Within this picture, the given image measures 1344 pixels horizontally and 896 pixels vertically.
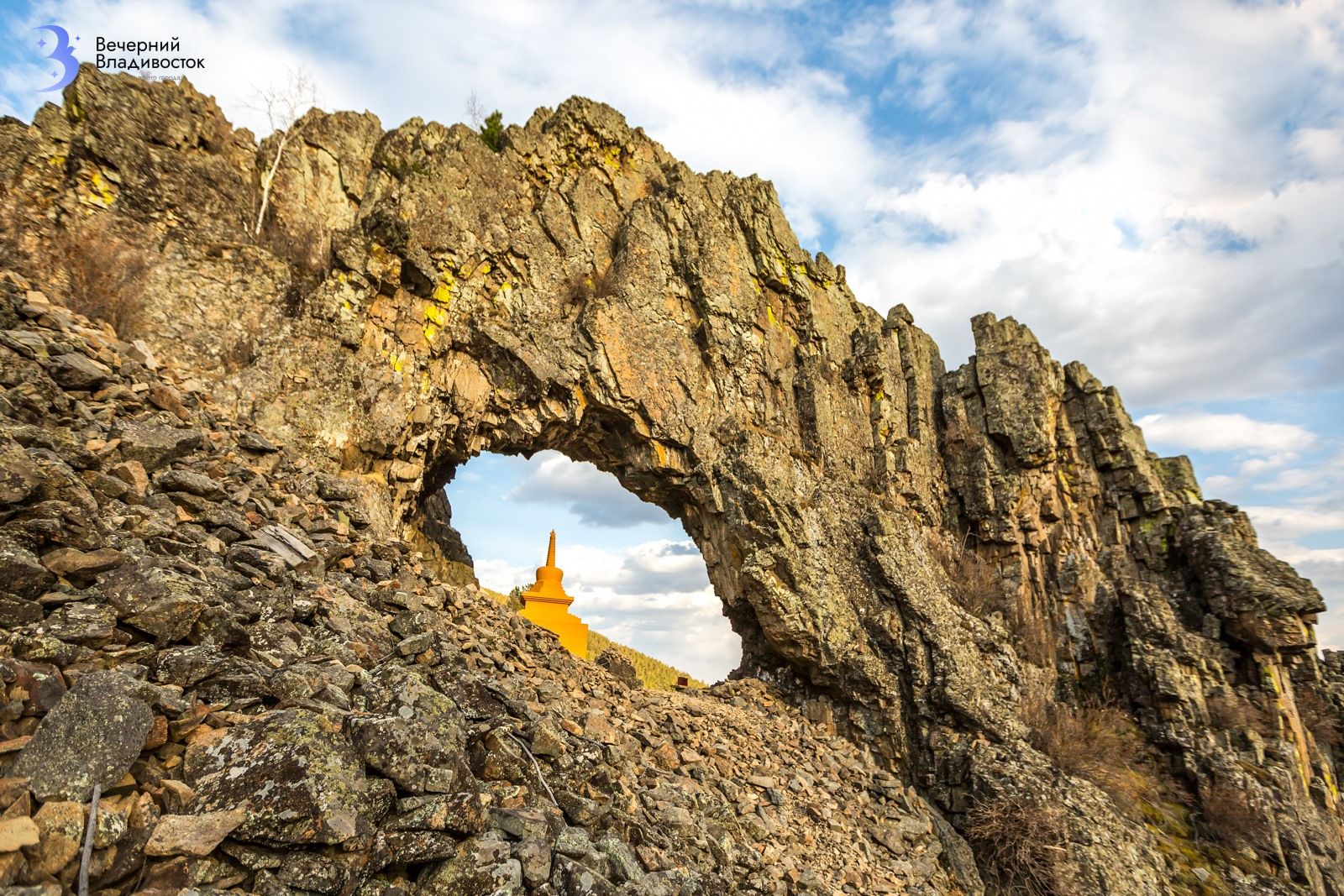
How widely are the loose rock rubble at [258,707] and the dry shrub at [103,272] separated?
73.2 inches

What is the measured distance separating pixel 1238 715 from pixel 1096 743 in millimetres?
3528

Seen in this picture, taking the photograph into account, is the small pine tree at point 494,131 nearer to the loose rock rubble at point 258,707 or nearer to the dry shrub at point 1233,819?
the loose rock rubble at point 258,707

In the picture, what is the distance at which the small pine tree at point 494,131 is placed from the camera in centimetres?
1683

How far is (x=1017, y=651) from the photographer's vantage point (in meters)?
15.4

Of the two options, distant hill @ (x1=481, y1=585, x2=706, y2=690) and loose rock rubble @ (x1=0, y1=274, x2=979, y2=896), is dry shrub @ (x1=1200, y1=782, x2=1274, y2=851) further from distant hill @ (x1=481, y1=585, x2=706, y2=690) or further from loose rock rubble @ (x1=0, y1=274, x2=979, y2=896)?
distant hill @ (x1=481, y1=585, x2=706, y2=690)

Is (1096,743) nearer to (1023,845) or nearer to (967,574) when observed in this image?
(1023,845)

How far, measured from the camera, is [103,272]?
10.4m

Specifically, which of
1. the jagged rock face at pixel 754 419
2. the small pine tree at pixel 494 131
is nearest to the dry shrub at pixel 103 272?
the jagged rock face at pixel 754 419

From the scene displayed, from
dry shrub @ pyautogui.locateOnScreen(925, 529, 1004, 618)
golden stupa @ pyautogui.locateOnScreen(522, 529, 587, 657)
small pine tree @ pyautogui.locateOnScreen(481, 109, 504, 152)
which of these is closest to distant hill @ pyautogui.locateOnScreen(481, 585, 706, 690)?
golden stupa @ pyautogui.locateOnScreen(522, 529, 587, 657)

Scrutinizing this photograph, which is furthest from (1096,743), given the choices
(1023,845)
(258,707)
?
(258,707)

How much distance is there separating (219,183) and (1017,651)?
20923 mm

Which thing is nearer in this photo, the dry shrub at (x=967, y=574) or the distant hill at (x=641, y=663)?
the dry shrub at (x=967, y=574)

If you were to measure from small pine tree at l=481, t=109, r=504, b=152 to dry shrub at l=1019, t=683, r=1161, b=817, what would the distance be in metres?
18.9

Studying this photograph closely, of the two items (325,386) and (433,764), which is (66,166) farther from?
(433,764)
